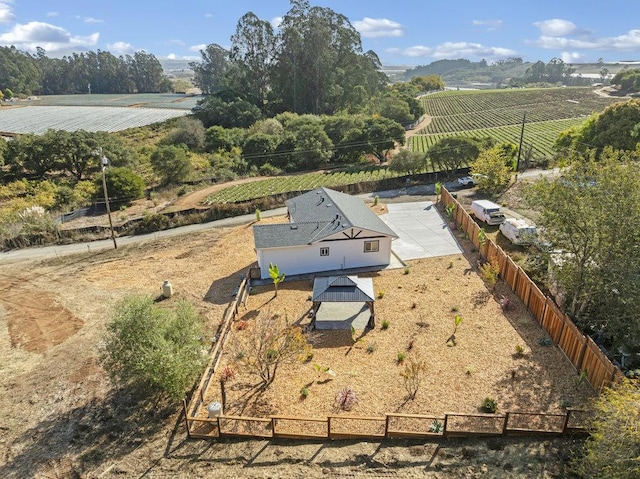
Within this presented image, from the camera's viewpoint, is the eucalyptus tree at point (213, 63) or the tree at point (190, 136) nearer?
the tree at point (190, 136)

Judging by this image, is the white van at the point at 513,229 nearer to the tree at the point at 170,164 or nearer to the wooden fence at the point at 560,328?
the wooden fence at the point at 560,328

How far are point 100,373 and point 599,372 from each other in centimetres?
1661

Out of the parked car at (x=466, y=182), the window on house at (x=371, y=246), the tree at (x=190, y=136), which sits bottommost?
the window on house at (x=371, y=246)

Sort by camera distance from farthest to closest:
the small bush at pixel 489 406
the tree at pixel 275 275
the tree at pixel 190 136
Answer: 1. the tree at pixel 190 136
2. the tree at pixel 275 275
3. the small bush at pixel 489 406

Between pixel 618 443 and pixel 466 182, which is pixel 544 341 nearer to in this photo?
pixel 618 443

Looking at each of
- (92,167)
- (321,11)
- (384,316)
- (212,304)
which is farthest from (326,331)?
(321,11)

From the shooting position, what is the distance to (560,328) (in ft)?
49.5

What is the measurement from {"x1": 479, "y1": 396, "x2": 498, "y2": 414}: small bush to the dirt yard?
0.30m

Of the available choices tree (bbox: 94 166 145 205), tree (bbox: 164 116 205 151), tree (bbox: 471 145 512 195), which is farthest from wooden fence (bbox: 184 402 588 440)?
tree (bbox: 164 116 205 151)

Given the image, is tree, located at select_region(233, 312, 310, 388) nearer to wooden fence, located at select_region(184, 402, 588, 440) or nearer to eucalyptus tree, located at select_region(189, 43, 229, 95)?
wooden fence, located at select_region(184, 402, 588, 440)

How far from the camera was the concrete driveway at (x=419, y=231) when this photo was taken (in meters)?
25.1

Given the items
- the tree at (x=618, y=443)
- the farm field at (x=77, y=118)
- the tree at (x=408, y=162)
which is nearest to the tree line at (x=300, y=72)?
the farm field at (x=77, y=118)

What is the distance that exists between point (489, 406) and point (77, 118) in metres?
98.6

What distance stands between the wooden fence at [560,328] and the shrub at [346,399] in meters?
6.98
